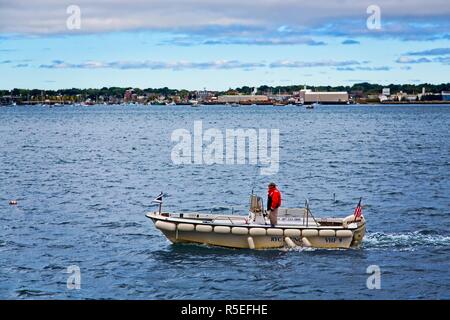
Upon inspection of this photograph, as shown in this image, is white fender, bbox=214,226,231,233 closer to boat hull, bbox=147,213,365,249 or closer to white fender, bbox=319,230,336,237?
boat hull, bbox=147,213,365,249

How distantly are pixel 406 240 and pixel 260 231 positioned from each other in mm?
6842

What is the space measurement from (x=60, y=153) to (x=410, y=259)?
65233 millimetres

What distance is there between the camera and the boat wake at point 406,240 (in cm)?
3303

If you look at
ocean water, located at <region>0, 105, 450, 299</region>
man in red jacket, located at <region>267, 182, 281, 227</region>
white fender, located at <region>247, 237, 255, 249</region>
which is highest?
man in red jacket, located at <region>267, 182, 281, 227</region>

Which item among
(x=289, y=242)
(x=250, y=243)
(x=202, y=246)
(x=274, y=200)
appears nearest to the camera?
(x=274, y=200)

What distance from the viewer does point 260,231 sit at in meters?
31.8

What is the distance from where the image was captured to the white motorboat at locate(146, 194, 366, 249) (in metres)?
31.8

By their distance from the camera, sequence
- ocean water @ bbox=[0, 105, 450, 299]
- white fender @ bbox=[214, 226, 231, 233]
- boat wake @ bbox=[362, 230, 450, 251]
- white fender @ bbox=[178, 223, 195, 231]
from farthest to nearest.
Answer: boat wake @ bbox=[362, 230, 450, 251], white fender @ bbox=[178, 223, 195, 231], white fender @ bbox=[214, 226, 231, 233], ocean water @ bbox=[0, 105, 450, 299]

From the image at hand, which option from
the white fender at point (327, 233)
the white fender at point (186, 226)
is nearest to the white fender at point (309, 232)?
the white fender at point (327, 233)

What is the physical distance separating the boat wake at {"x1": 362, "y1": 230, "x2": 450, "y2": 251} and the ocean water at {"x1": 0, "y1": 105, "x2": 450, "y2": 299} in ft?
0.14

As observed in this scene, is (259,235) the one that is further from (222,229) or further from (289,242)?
(222,229)

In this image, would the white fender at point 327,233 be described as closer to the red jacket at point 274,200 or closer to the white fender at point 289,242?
the white fender at point 289,242

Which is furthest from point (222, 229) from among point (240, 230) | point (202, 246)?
point (202, 246)

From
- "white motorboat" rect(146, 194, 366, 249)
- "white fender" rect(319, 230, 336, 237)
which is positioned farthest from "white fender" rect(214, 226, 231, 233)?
"white fender" rect(319, 230, 336, 237)
